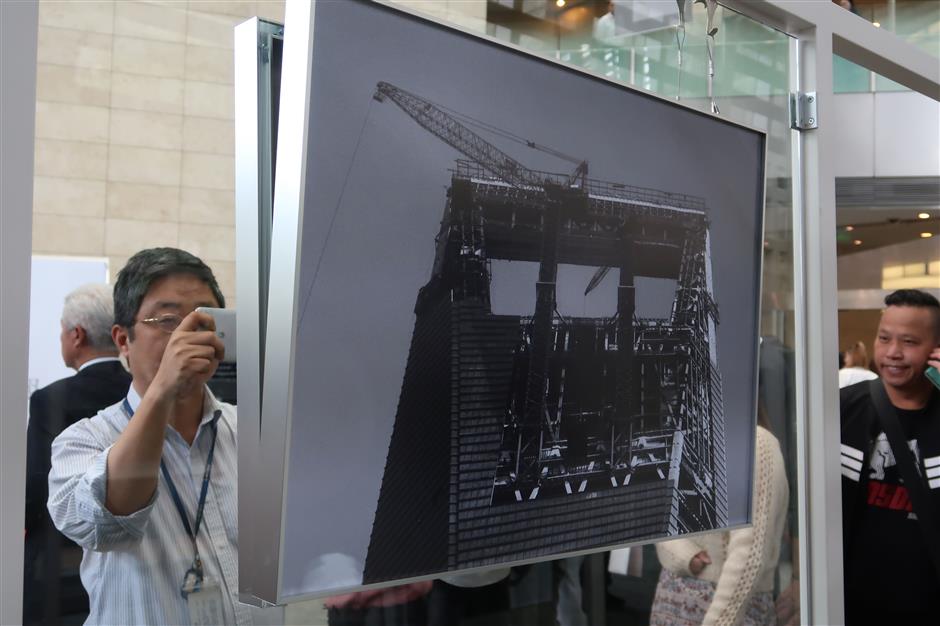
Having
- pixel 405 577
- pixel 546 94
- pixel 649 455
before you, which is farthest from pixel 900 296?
pixel 405 577

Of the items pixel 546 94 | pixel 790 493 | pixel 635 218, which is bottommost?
pixel 790 493

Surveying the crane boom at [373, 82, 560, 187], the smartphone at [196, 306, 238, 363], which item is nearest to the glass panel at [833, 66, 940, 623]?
the crane boom at [373, 82, 560, 187]

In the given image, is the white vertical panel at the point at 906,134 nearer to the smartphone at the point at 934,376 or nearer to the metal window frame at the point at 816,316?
the metal window frame at the point at 816,316

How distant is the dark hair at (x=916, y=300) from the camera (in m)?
2.74

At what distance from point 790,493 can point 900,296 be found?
1.09m

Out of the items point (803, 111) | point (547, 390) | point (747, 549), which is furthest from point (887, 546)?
point (547, 390)

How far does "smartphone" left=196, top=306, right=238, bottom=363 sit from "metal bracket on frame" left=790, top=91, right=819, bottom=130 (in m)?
1.45

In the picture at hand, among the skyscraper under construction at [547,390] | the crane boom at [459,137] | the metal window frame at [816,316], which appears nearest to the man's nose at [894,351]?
the metal window frame at [816,316]

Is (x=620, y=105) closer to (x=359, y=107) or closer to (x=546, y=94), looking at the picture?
(x=546, y=94)

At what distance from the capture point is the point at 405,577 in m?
1.20

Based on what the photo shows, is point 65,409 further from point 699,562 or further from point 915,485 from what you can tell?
point 915,485

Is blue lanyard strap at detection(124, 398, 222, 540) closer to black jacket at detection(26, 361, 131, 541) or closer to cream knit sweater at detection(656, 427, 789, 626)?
black jacket at detection(26, 361, 131, 541)

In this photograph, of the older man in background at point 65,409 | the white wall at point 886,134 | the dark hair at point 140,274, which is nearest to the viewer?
the older man in background at point 65,409

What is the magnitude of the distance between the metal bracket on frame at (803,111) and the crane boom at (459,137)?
3.28ft
